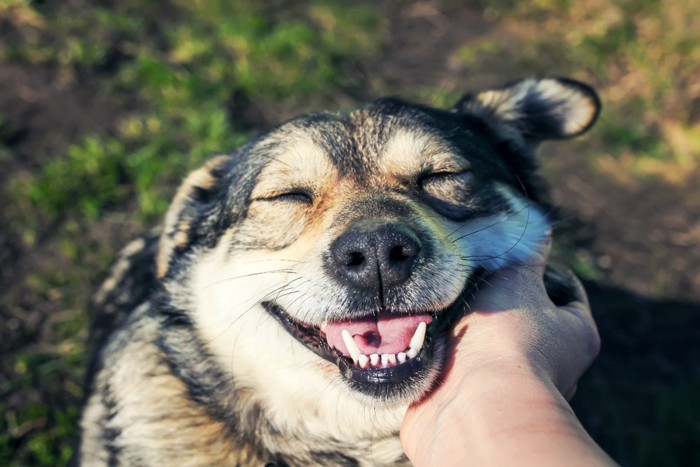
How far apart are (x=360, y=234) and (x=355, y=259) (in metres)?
0.10

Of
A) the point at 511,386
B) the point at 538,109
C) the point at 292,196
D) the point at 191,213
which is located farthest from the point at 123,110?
the point at 511,386

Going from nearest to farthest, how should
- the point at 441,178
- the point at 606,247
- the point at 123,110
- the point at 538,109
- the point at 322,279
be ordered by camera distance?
the point at 322,279 → the point at 441,178 → the point at 538,109 → the point at 606,247 → the point at 123,110

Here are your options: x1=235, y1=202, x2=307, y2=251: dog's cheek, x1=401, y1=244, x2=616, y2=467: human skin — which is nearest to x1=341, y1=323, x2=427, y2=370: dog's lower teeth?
x1=401, y1=244, x2=616, y2=467: human skin

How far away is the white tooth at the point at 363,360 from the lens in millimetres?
2373

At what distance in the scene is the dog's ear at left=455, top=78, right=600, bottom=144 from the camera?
3.27 m


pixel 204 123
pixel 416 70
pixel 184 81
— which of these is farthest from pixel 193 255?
pixel 416 70

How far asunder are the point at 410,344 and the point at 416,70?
5026 mm

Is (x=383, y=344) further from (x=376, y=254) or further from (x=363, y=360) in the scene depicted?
(x=376, y=254)

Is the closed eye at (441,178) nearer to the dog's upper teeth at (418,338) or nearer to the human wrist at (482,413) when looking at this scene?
the dog's upper teeth at (418,338)

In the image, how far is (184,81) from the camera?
594cm

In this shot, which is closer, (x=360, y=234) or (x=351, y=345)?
(x=360, y=234)

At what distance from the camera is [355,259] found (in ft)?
7.69

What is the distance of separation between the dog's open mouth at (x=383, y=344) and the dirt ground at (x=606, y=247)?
6.52 ft

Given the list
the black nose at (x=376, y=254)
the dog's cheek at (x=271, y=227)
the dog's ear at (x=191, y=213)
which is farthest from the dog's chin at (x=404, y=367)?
the dog's ear at (x=191, y=213)
